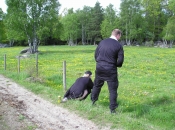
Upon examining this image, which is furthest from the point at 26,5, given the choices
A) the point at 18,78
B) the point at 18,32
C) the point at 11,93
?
the point at 11,93

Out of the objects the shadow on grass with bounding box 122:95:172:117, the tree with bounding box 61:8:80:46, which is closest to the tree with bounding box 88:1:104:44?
Result: the tree with bounding box 61:8:80:46

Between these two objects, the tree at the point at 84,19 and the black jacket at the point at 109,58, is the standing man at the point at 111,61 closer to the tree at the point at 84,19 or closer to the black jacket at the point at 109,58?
the black jacket at the point at 109,58

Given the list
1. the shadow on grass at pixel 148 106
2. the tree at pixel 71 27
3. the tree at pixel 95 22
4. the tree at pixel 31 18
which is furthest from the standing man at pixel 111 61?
the tree at pixel 95 22

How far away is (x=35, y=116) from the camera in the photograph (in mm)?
6469

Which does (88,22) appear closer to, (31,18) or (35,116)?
(31,18)

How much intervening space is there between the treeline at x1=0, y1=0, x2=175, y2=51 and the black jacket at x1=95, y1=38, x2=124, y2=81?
29480 millimetres

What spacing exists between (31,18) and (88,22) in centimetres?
4854

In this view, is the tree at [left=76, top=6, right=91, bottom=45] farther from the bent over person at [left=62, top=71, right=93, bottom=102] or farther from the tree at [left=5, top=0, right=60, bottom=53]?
the bent over person at [left=62, top=71, right=93, bottom=102]

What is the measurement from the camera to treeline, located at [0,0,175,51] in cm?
3609

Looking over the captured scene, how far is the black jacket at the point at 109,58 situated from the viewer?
641 centimetres

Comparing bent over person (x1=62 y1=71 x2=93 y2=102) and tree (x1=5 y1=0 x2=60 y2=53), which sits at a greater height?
tree (x1=5 y1=0 x2=60 y2=53)

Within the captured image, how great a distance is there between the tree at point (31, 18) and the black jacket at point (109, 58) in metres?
29.5

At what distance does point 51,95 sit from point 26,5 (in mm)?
30697

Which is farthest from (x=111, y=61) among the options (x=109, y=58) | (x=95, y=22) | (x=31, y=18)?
(x=95, y=22)
